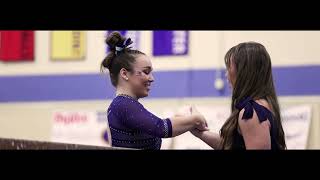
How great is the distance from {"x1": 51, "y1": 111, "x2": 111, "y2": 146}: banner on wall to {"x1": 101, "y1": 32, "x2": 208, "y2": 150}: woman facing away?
10.1 ft

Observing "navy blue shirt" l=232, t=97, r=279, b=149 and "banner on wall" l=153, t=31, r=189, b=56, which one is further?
"banner on wall" l=153, t=31, r=189, b=56

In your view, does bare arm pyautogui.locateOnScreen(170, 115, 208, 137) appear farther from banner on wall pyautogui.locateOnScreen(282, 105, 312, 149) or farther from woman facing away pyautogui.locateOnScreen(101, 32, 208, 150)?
banner on wall pyautogui.locateOnScreen(282, 105, 312, 149)

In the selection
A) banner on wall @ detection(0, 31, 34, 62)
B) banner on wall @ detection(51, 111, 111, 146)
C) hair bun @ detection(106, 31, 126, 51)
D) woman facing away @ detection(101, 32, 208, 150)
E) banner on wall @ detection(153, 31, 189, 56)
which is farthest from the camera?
banner on wall @ detection(0, 31, 34, 62)

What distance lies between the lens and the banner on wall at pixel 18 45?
5.57 meters

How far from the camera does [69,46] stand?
5434mm

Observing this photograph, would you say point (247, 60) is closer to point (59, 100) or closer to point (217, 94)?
point (217, 94)

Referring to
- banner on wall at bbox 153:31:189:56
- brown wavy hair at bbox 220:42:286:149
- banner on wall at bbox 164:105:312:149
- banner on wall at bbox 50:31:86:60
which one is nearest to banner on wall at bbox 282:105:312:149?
banner on wall at bbox 164:105:312:149

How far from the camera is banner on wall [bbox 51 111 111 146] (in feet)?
17.4

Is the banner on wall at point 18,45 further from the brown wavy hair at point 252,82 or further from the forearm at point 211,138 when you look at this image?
the brown wavy hair at point 252,82

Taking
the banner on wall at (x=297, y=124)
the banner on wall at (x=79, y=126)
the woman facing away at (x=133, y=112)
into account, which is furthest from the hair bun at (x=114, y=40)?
the banner on wall at (x=79, y=126)

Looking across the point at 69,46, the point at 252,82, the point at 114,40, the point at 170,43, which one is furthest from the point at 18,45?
the point at 252,82

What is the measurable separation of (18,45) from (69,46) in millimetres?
486
